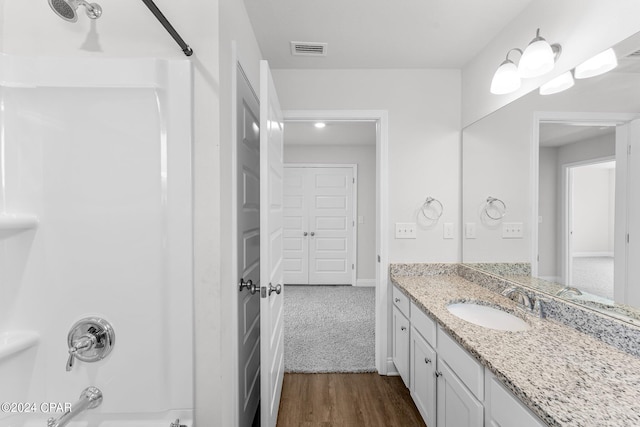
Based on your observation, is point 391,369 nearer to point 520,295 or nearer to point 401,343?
point 401,343

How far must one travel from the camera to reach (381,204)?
2150 mm

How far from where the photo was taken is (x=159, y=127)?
0.96 meters

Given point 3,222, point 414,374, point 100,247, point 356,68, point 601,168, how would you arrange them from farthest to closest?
point 356,68
point 414,374
point 601,168
point 100,247
point 3,222

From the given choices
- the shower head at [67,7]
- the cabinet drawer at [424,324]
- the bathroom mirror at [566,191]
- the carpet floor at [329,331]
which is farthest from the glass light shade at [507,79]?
the carpet floor at [329,331]

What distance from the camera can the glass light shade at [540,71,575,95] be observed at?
1276mm

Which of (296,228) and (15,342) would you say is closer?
(15,342)

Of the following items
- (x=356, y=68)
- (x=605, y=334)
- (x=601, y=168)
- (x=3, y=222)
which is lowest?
(x=605, y=334)

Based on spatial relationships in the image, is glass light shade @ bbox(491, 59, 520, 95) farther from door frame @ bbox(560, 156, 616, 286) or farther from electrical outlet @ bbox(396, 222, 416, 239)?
electrical outlet @ bbox(396, 222, 416, 239)

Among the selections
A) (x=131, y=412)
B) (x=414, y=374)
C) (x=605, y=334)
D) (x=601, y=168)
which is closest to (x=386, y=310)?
(x=414, y=374)

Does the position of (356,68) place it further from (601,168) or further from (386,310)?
(386,310)

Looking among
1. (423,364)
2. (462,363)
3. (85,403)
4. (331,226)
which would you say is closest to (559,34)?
(462,363)

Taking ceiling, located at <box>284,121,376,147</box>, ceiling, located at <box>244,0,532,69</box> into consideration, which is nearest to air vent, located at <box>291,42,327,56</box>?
ceiling, located at <box>244,0,532,69</box>

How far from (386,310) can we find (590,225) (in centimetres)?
139

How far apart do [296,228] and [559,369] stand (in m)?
4.12
